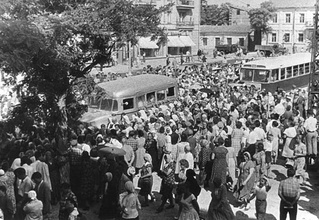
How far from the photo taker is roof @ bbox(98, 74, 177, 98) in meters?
18.4

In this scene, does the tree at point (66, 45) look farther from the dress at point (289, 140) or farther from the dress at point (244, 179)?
the dress at point (244, 179)

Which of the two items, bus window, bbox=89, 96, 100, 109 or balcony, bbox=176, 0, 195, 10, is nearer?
bus window, bbox=89, 96, 100, 109

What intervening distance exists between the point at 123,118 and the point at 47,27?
556cm

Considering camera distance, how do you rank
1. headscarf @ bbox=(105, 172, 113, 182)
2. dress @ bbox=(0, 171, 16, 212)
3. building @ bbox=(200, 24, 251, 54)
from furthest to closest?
building @ bbox=(200, 24, 251, 54), headscarf @ bbox=(105, 172, 113, 182), dress @ bbox=(0, 171, 16, 212)

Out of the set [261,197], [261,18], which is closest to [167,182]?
[261,197]

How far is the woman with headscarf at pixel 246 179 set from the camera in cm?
1142

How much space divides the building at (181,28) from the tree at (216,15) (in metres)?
28.7

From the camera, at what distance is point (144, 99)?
19.5 metres

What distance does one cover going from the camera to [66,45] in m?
14.3

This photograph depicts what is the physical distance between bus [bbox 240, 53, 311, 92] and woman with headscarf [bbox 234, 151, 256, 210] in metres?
16.4

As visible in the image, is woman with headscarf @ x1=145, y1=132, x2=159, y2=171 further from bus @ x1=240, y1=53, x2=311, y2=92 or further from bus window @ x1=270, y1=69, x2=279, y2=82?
bus window @ x1=270, y1=69, x2=279, y2=82

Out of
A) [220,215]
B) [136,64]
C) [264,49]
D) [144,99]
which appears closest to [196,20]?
[264,49]

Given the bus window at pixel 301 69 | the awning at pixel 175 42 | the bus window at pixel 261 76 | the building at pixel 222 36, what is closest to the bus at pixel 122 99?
the bus window at pixel 261 76

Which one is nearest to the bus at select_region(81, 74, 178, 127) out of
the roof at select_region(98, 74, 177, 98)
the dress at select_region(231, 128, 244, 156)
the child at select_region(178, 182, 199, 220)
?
the roof at select_region(98, 74, 177, 98)
